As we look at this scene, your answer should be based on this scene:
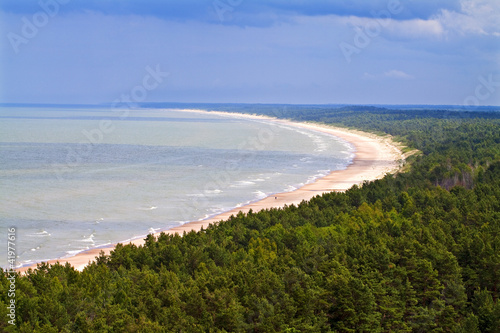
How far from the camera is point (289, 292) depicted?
26.6 metres

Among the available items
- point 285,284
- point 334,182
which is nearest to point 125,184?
point 334,182

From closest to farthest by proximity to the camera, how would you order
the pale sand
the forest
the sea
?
the forest < the pale sand < the sea

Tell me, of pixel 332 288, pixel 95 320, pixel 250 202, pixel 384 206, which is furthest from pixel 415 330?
pixel 250 202

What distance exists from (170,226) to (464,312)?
2993 centimetres

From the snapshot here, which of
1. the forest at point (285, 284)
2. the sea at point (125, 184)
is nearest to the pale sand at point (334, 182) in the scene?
the sea at point (125, 184)

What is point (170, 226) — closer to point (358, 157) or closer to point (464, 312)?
point (464, 312)

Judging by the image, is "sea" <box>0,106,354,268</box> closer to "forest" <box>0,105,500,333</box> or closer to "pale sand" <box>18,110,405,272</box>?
"pale sand" <box>18,110,405,272</box>

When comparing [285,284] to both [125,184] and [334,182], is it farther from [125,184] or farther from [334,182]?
[125,184]

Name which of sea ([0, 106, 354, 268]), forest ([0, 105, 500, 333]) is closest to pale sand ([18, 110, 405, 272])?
sea ([0, 106, 354, 268])

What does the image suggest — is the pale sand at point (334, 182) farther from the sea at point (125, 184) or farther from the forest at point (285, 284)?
the forest at point (285, 284)

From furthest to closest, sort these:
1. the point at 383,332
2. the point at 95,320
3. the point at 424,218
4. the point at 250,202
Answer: the point at 250,202, the point at 424,218, the point at 383,332, the point at 95,320

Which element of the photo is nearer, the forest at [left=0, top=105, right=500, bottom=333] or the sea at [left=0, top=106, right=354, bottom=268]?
the forest at [left=0, top=105, right=500, bottom=333]

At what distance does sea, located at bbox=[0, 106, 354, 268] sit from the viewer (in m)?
50.0

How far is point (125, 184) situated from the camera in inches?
3004
